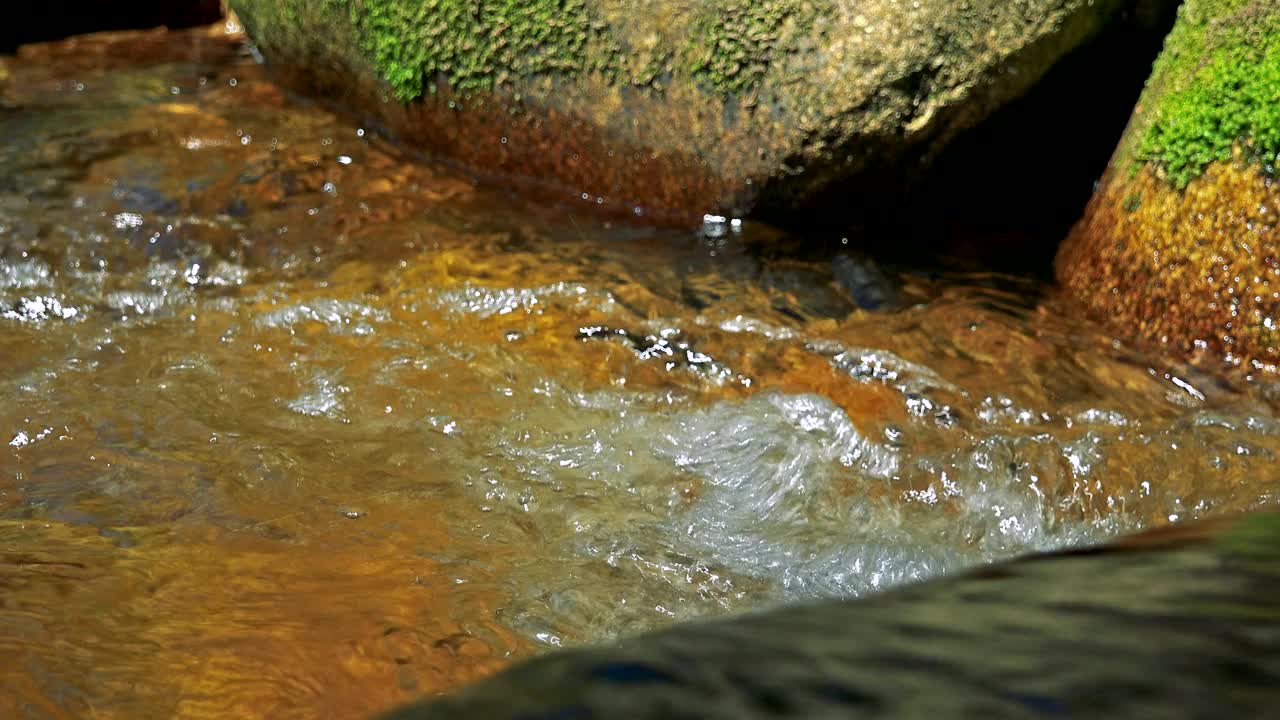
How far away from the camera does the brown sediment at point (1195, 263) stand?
389cm

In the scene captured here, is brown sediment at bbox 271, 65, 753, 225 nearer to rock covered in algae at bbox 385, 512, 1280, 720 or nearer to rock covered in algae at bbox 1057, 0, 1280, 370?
rock covered in algae at bbox 1057, 0, 1280, 370

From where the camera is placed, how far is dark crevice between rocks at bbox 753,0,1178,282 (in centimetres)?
480

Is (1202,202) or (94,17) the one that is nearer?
(1202,202)

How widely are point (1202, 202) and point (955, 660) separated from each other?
3.33 meters

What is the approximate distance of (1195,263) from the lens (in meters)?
4.04

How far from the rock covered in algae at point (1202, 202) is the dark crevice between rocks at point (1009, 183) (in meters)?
0.40

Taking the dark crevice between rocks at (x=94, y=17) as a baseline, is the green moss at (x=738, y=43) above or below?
above

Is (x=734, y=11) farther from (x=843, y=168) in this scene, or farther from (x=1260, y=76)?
(x=1260, y=76)

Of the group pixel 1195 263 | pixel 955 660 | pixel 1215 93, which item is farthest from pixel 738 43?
pixel 955 660

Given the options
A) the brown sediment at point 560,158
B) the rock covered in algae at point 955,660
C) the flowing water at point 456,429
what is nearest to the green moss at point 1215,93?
the flowing water at point 456,429

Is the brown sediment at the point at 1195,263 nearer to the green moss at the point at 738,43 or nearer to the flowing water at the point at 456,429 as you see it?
the flowing water at the point at 456,429

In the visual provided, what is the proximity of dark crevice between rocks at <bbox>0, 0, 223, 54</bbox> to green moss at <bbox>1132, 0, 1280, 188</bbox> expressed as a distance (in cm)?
591

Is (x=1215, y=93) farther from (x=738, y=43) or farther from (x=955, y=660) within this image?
(x=955, y=660)

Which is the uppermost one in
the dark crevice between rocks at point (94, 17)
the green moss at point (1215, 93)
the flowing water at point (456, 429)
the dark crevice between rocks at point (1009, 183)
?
the green moss at point (1215, 93)
